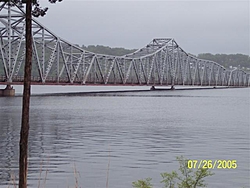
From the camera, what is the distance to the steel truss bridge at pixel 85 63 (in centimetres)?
7731

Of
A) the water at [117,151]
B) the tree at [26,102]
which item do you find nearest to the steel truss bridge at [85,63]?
the water at [117,151]

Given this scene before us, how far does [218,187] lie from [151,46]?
133115mm

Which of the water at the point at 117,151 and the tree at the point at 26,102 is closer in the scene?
the tree at the point at 26,102

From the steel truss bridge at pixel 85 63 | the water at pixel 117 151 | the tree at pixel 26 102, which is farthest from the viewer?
the steel truss bridge at pixel 85 63

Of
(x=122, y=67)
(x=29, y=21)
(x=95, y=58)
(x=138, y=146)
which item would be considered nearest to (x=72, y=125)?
(x=138, y=146)

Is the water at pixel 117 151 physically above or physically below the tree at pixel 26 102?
below

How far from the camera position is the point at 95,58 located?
356 ft

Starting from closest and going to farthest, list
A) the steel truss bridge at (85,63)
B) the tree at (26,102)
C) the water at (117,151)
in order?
the tree at (26,102) → the water at (117,151) → the steel truss bridge at (85,63)

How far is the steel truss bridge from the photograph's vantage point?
254 feet

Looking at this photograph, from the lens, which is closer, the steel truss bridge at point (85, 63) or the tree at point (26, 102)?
the tree at point (26, 102)

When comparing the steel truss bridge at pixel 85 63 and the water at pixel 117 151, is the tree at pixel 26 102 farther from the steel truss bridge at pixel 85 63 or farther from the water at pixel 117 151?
the steel truss bridge at pixel 85 63

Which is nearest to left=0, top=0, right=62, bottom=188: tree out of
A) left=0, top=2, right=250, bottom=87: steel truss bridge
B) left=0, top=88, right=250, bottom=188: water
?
left=0, top=88, right=250, bottom=188: water

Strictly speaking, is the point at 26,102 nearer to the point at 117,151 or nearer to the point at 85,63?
the point at 117,151

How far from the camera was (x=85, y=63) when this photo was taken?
107m
